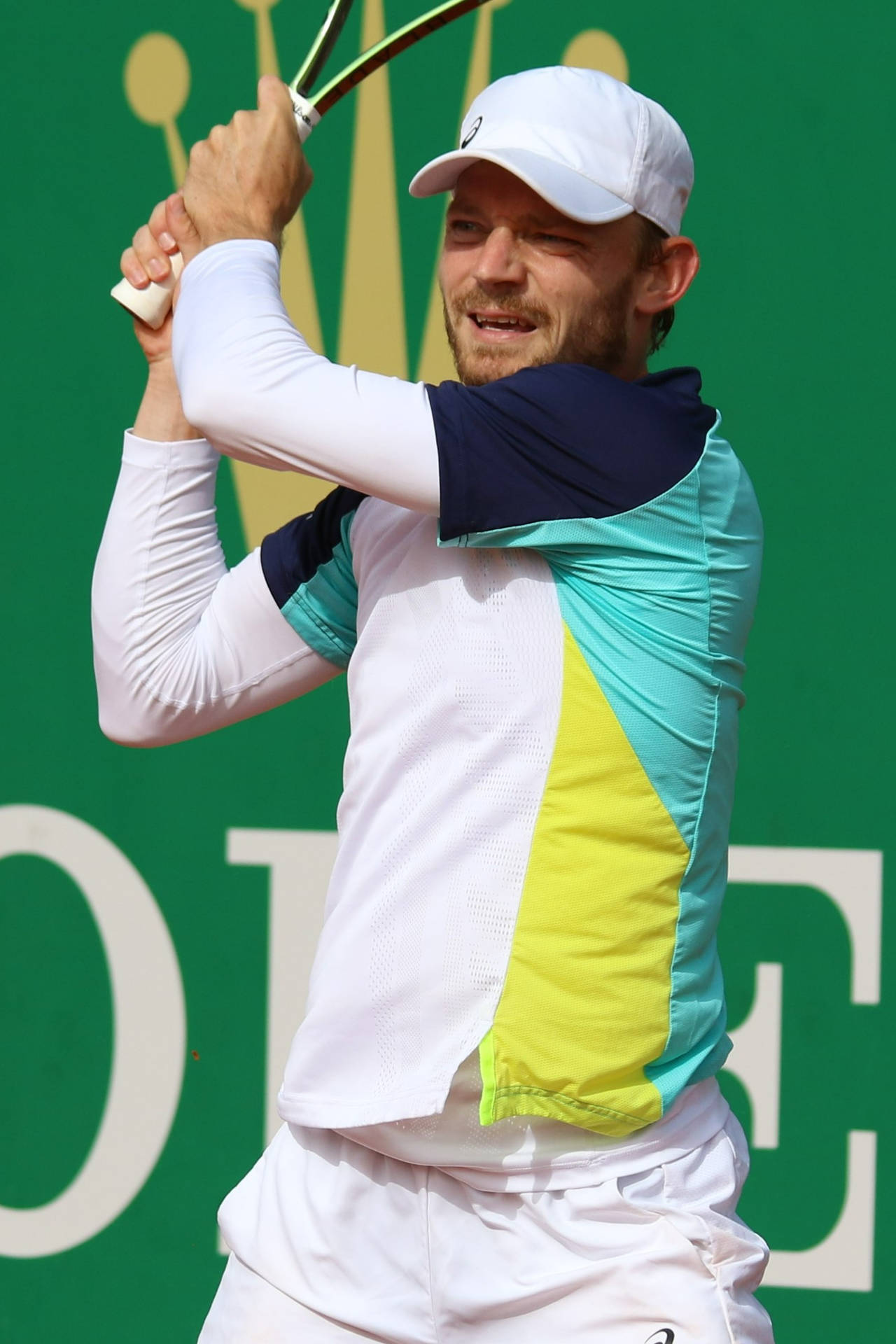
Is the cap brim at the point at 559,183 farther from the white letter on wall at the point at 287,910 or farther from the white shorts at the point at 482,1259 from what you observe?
the white letter on wall at the point at 287,910

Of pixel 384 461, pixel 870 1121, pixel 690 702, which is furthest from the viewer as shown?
pixel 870 1121

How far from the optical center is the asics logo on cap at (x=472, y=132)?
1.62 metres

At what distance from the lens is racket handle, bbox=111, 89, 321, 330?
1.62 meters

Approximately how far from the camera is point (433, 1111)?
4.69 ft

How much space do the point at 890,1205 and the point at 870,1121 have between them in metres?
0.13

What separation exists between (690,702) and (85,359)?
1.50 m

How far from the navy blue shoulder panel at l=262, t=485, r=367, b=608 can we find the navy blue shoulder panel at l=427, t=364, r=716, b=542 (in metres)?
0.31

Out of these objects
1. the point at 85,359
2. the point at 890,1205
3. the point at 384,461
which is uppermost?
the point at 85,359

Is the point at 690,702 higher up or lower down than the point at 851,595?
lower down

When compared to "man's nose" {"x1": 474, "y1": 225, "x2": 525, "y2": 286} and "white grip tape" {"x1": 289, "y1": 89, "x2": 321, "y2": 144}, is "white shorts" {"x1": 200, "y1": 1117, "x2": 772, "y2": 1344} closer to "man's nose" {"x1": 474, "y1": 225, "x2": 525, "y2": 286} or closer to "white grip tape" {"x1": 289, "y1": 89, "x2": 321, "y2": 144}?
"man's nose" {"x1": 474, "y1": 225, "x2": 525, "y2": 286}

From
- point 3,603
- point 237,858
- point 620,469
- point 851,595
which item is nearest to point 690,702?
point 620,469

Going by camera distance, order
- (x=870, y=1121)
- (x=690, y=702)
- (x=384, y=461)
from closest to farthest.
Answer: (x=384, y=461)
(x=690, y=702)
(x=870, y=1121)

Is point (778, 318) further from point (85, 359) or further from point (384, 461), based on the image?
point (384, 461)

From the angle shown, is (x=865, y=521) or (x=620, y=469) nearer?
(x=620, y=469)
